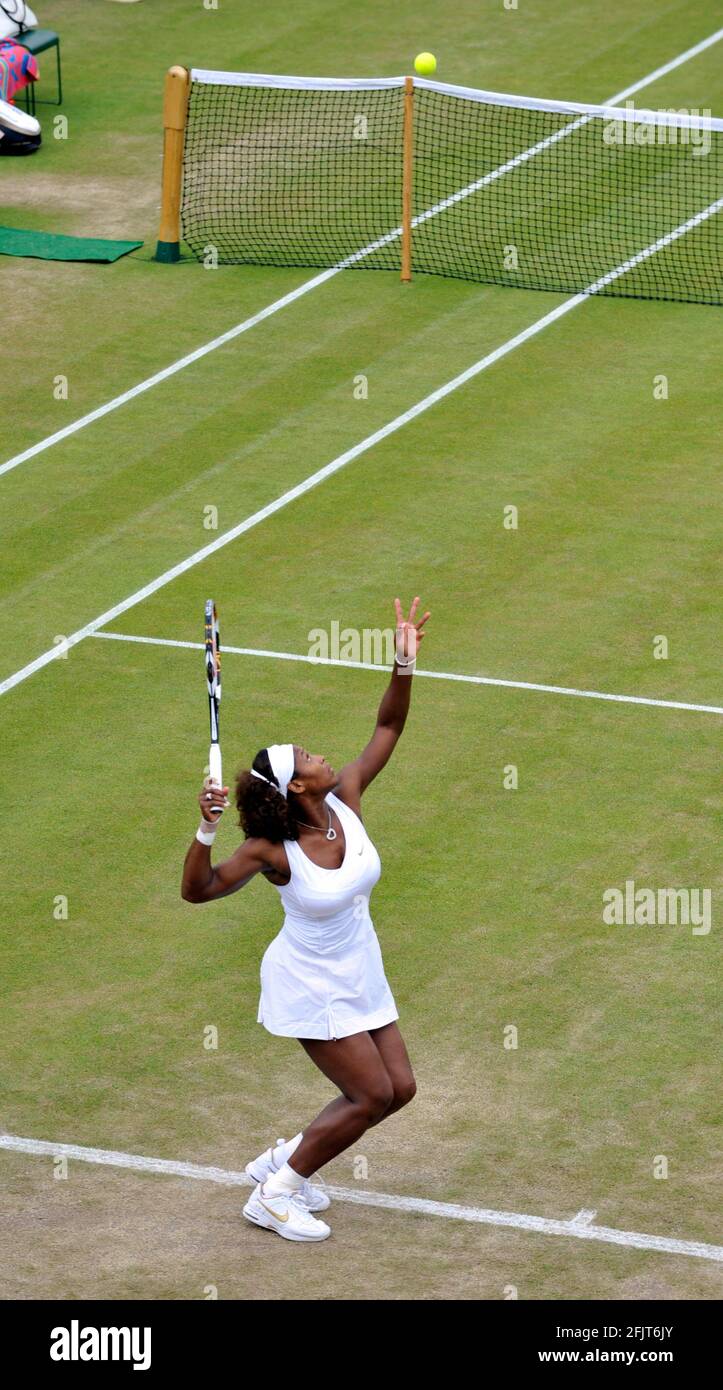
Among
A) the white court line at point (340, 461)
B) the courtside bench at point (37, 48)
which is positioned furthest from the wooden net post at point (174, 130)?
the courtside bench at point (37, 48)

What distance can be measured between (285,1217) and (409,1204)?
67 cm

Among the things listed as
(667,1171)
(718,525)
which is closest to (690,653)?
(718,525)

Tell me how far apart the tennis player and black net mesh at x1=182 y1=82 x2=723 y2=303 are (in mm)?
15362

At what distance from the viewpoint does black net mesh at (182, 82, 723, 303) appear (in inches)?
1008

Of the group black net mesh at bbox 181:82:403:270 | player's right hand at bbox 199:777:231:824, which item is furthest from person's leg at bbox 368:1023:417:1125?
black net mesh at bbox 181:82:403:270

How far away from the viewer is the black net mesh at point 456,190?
25609 millimetres

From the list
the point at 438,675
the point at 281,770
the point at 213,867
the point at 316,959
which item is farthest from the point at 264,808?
the point at 438,675

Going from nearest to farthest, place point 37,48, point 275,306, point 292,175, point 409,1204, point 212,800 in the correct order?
point 212,800
point 409,1204
point 275,306
point 292,175
point 37,48

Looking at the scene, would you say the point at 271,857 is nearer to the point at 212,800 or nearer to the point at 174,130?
the point at 212,800

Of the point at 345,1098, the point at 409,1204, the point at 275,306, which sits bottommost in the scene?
the point at 409,1204

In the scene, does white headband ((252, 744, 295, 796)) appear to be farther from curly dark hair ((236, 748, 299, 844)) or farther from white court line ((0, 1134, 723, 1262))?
white court line ((0, 1134, 723, 1262))

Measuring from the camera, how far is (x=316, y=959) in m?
10.1

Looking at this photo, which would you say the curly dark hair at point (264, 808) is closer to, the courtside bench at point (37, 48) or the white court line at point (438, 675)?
the white court line at point (438, 675)

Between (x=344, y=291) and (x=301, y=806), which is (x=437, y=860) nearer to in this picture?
(x=301, y=806)
